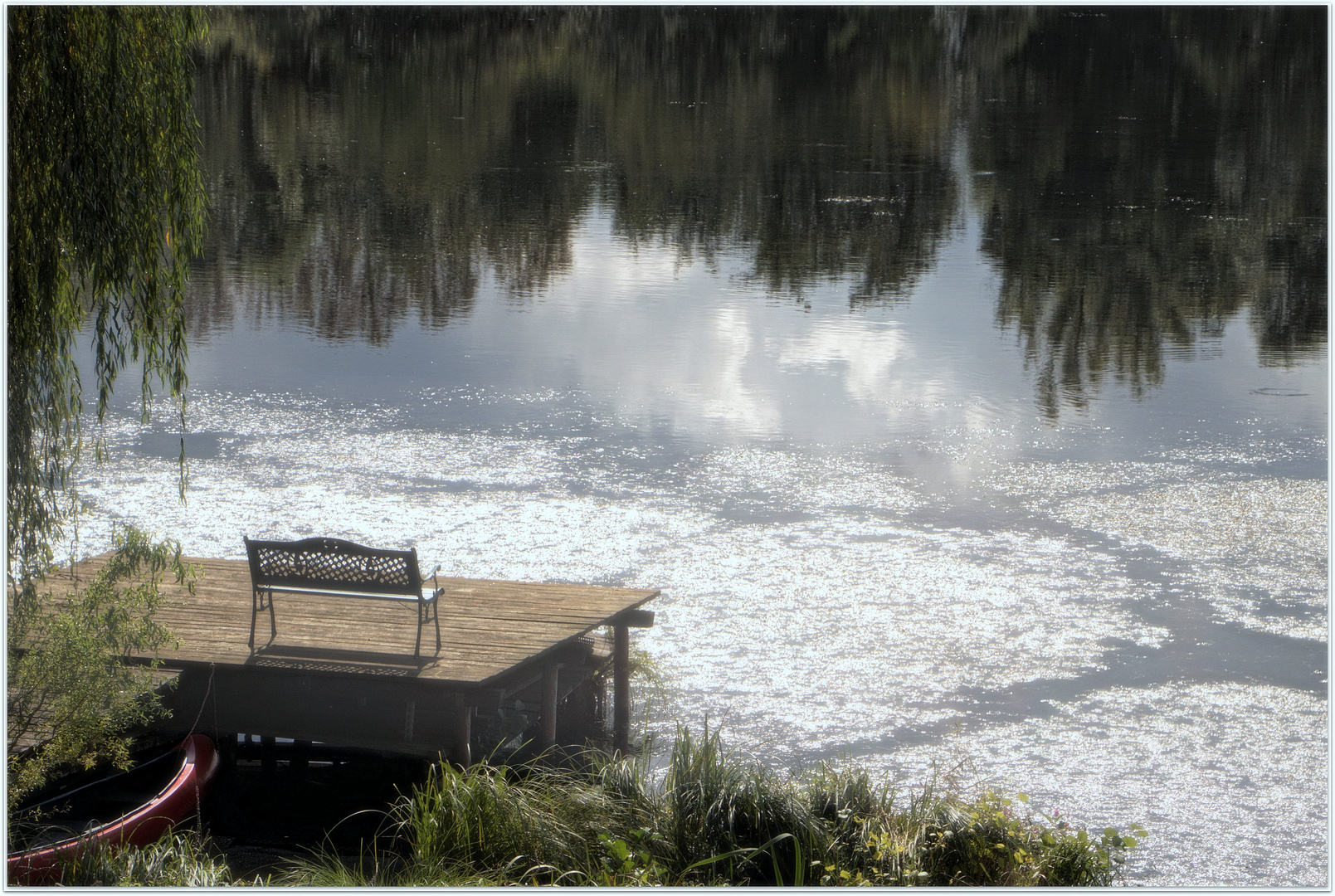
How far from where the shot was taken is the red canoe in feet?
16.7

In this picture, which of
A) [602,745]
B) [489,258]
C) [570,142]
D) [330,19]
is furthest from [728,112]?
[602,745]

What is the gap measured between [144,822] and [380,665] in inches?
53.0

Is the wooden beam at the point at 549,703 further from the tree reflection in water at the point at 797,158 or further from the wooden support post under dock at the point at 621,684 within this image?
the tree reflection in water at the point at 797,158

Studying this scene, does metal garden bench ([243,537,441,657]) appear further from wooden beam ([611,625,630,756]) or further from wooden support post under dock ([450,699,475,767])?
wooden beam ([611,625,630,756])

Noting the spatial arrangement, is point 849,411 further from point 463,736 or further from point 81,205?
point 81,205

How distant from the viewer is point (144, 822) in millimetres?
5676

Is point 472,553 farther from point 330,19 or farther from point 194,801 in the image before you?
point 330,19

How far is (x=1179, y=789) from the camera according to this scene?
6.72 meters

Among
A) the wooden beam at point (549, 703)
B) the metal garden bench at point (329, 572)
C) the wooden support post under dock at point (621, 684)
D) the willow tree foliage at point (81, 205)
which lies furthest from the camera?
the wooden support post under dock at point (621, 684)

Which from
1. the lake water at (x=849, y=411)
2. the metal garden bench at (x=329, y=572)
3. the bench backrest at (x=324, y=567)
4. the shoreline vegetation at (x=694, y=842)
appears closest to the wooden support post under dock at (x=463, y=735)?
the metal garden bench at (x=329, y=572)

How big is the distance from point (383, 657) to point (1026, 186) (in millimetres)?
22326

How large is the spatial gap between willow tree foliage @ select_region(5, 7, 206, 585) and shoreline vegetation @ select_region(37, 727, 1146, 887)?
176 cm

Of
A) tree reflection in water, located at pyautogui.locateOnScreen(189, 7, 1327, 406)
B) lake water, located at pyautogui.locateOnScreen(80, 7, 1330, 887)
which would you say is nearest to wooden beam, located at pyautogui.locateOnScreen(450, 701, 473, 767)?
lake water, located at pyautogui.locateOnScreen(80, 7, 1330, 887)

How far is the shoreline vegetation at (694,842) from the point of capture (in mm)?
5168
